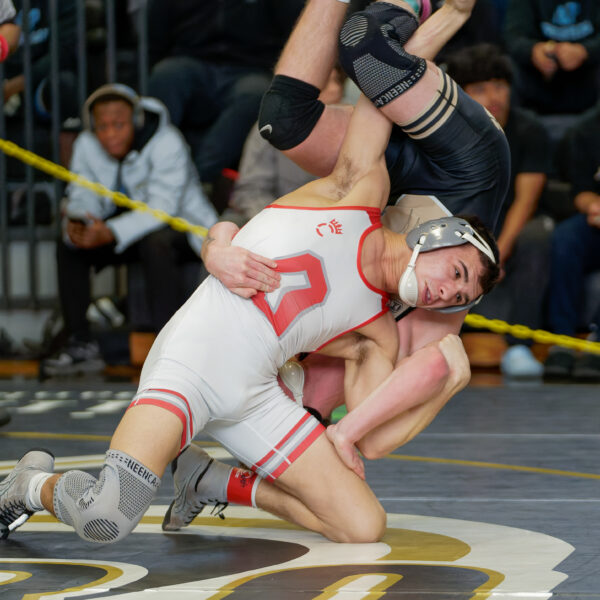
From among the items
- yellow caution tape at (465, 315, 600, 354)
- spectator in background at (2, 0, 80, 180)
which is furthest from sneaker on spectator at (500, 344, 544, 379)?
spectator in background at (2, 0, 80, 180)

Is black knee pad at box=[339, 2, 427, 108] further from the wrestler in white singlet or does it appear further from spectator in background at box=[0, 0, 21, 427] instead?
spectator in background at box=[0, 0, 21, 427]

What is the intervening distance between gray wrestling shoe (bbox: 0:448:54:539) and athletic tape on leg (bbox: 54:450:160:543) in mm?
220

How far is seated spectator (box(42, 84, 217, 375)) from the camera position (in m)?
5.69

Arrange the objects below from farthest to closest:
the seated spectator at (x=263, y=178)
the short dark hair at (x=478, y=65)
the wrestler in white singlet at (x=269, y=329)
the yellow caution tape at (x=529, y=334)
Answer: the seated spectator at (x=263, y=178) → the short dark hair at (x=478, y=65) → the yellow caution tape at (x=529, y=334) → the wrestler in white singlet at (x=269, y=329)

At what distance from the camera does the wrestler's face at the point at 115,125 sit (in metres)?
5.68

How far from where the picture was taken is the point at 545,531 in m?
2.53

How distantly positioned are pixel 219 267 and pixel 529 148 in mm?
3338

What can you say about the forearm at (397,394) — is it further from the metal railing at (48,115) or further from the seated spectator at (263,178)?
the metal railing at (48,115)

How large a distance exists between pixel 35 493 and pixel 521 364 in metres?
3.23

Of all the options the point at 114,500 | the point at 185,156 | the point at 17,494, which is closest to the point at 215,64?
the point at 185,156

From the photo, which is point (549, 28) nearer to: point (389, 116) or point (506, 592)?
point (389, 116)

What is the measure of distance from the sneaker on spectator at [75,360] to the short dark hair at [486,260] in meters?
3.26

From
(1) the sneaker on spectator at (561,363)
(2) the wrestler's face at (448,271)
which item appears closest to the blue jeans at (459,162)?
(2) the wrestler's face at (448,271)

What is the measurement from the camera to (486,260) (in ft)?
8.38
